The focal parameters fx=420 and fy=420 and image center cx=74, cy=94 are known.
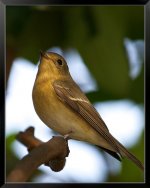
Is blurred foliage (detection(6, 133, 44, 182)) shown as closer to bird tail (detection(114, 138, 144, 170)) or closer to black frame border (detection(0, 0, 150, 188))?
black frame border (detection(0, 0, 150, 188))

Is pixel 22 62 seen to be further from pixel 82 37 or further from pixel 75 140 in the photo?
pixel 75 140

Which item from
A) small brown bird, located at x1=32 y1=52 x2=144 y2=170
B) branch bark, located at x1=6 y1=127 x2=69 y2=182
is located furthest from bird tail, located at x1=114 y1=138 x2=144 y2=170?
branch bark, located at x1=6 y1=127 x2=69 y2=182

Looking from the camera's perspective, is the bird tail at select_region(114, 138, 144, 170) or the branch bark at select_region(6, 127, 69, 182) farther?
the bird tail at select_region(114, 138, 144, 170)

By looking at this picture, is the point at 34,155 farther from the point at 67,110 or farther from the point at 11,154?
the point at 67,110

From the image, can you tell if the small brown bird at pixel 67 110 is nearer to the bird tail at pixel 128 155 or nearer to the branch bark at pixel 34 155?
the bird tail at pixel 128 155

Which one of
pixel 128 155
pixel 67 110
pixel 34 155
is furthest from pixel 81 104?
pixel 34 155
